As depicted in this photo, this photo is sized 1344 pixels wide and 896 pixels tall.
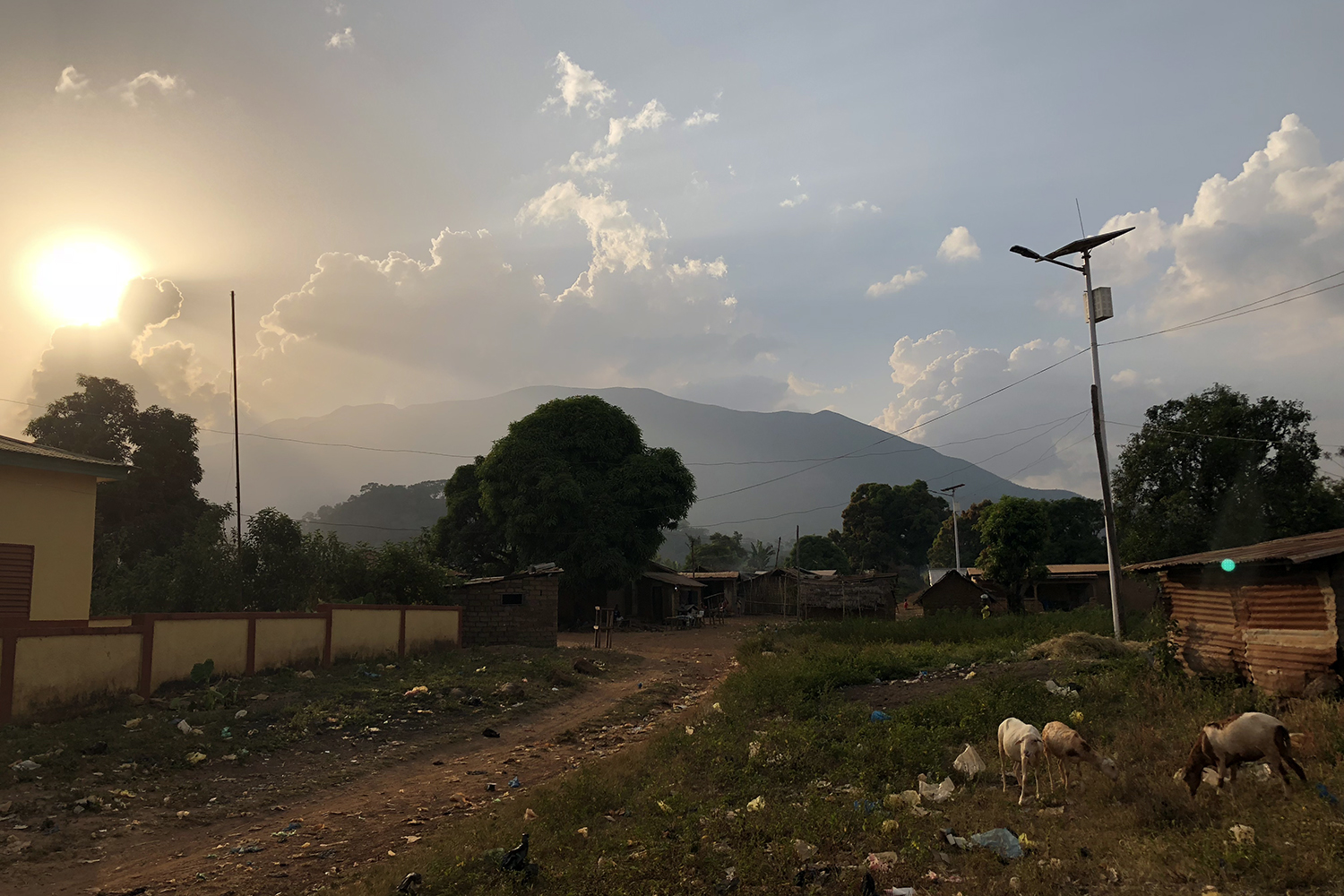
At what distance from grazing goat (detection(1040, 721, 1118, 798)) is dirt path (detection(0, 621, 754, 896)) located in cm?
667

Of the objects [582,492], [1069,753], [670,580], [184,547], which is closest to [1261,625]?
[1069,753]

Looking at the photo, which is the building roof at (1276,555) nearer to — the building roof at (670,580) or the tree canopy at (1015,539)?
the tree canopy at (1015,539)

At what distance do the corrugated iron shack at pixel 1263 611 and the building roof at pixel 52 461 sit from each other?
20336 mm

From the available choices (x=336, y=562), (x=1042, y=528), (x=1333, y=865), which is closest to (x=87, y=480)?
(x=336, y=562)

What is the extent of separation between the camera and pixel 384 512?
13475 cm

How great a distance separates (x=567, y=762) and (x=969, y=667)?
328 inches

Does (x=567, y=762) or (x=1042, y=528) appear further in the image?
(x=1042, y=528)

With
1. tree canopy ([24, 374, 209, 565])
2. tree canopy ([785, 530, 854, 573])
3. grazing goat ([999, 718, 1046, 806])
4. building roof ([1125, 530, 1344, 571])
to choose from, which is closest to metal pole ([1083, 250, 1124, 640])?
building roof ([1125, 530, 1344, 571])

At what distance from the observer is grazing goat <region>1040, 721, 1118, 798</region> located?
23.8ft

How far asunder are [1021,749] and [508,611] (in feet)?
67.1

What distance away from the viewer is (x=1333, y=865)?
4918 mm

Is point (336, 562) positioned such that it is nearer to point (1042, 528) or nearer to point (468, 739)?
point (468, 739)

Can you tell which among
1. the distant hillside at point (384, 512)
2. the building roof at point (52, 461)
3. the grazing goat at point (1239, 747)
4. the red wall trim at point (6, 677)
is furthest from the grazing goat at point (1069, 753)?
the distant hillside at point (384, 512)

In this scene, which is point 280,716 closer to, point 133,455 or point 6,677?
Answer: point 6,677
